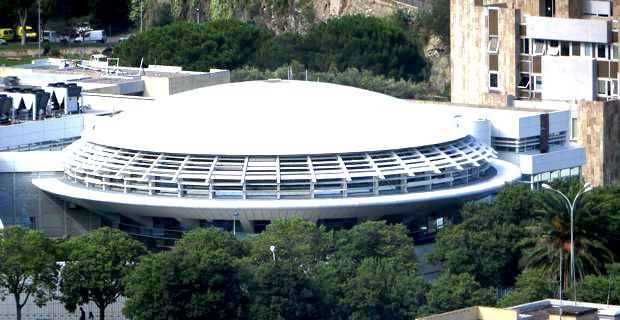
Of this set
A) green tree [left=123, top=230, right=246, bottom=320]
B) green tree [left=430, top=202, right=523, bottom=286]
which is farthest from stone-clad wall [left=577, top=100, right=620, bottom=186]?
green tree [left=123, top=230, right=246, bottom=320]

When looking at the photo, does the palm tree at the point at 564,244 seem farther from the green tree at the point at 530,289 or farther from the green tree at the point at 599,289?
the green tree at the point at 599,289

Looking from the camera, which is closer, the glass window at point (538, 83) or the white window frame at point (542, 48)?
the glass window at point (538, 83)

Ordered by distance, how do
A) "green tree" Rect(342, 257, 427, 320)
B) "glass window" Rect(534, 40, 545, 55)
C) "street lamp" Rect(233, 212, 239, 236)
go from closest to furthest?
"green tree" Rect(342, 257, 427, 320) → "street lamp" Rect(233, 212, 239, 236) → "glass window" Rect(534, 40, 545, 55)

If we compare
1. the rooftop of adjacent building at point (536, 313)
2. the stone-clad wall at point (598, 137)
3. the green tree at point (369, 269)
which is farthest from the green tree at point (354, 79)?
the rooftop of adjacent building at point (536, 313)

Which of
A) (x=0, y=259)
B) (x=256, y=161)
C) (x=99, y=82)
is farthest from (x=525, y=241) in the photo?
(x=99, y=82)

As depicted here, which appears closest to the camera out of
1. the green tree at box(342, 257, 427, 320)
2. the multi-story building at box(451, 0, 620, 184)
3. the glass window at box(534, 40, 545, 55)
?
the green tree at box(342, 257, 427, 320)

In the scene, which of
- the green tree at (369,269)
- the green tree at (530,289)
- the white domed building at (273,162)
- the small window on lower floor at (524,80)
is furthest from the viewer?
the small window on lower floor at (524,80)

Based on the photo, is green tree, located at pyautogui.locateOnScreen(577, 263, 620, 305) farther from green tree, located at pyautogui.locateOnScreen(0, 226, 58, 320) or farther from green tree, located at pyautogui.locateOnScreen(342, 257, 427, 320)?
green tree, located at pyautogui.locateOnScreen(0, 226, 58, 320)
